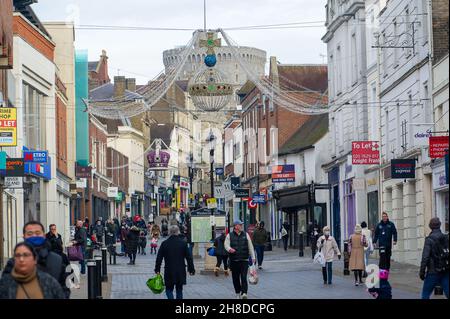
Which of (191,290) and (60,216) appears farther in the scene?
(60,216)

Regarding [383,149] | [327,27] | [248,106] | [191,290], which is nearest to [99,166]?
[248,106]

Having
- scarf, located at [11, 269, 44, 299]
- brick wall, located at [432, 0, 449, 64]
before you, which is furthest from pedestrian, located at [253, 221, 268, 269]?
scarf, located at [11, 269, 44, 299]

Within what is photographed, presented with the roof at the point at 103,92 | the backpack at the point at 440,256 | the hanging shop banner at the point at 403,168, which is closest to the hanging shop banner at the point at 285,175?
the hanging shop banner at the point at 403,168

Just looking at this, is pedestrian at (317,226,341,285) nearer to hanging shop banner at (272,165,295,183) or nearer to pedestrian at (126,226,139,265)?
pedestrian at (126,226,139,265)

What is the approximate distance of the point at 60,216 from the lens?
5850cm

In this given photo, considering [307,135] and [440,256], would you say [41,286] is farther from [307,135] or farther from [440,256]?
[307,135]

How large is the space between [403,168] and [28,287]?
94.0 feet

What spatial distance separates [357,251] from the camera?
103 feet

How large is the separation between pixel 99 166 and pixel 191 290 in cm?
5665

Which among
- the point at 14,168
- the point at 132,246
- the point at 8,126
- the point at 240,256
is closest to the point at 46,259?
the point at 240,256

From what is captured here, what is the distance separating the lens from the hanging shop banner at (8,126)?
3562 cm

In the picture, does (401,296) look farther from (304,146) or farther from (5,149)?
(304,146)

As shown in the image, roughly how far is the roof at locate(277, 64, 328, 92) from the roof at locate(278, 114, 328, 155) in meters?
2.37

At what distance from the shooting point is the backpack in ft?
62.0
